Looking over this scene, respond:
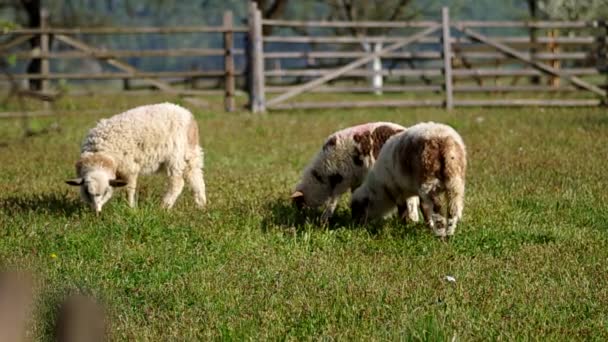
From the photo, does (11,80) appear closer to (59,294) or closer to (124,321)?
(124,321)

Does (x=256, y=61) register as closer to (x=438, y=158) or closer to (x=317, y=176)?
(x=317, y=176)

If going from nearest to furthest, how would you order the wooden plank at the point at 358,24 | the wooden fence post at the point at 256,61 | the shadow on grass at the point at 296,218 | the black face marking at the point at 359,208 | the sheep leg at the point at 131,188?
the shadow on grass at the point at 296,218
the black face marking at the point at 359,208
the sheep leg at the point at 131,188
the wooden fence post at the point at 256,61
the wooden plank at the point at 358,24

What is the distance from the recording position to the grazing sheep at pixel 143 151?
8406 mm

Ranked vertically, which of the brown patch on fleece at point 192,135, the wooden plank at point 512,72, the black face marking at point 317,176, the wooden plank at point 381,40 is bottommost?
the black face marking at point 317,176

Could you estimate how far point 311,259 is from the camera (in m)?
6.26

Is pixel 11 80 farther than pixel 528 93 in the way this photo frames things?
No

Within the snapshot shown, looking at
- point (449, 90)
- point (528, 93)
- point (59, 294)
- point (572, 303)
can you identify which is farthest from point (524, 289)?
point (528, 93)

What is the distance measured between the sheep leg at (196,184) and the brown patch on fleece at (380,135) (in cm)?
179

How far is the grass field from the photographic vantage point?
471 cm

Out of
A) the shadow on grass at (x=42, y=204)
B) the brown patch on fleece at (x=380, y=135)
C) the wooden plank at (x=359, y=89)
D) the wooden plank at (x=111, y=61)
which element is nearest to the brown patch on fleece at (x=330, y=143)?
the brown patch on fleece at (x=380, y=135)

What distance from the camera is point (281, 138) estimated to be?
14.7m

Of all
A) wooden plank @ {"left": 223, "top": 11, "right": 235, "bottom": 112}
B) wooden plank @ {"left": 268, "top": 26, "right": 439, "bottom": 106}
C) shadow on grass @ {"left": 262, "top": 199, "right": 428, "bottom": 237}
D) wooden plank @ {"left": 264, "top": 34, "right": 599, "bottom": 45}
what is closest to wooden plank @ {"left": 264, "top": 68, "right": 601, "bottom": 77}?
wooden plank @ {"left": 268, "top": 26, "right": 439, "bottom": 106}

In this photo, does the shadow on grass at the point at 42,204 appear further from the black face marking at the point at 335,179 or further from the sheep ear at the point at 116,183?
the black face marking at the point at 335,179

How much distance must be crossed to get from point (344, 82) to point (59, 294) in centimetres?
3250
